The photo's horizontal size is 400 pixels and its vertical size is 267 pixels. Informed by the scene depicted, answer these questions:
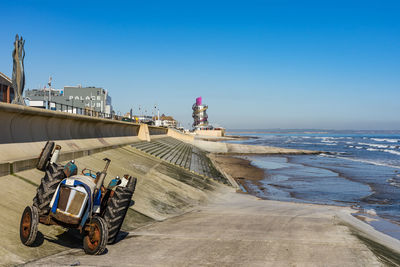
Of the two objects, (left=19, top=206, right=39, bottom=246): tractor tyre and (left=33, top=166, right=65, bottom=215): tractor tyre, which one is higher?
(left=33, top=166, right=65, bottom=215): tractor tyre

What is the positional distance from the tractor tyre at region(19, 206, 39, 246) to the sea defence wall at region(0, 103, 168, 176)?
10.5 feet

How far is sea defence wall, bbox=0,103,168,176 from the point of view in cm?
1147

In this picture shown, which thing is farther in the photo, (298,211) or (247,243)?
(298,211)

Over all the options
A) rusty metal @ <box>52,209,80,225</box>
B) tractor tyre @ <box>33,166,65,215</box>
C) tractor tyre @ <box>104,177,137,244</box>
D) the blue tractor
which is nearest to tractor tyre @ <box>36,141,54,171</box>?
the blue tractor

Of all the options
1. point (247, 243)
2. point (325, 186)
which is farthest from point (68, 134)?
point (325, 186)

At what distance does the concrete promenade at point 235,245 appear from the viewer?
817 centimetres

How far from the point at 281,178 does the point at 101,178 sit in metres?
30.1

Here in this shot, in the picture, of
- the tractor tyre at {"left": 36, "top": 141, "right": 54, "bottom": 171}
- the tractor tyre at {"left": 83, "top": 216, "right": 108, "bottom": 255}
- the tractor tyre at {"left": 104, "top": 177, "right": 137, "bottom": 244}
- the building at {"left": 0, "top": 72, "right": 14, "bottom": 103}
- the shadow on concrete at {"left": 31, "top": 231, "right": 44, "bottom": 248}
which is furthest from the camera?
the building at {"left": 0, "top": 72, "right": 14, "bottom": 103}

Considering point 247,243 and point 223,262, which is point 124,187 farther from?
point 247,243

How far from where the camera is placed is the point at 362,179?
3631 centimetres

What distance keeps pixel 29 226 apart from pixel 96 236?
138 cm

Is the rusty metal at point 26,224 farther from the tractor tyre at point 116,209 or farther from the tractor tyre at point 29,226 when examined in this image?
the tractor tyre at point 116,209

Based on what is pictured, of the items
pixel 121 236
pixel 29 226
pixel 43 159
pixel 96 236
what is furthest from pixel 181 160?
pixel 29 226

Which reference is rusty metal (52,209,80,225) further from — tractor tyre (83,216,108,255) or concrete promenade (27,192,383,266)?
concrete promenade (27,192,383,266)
